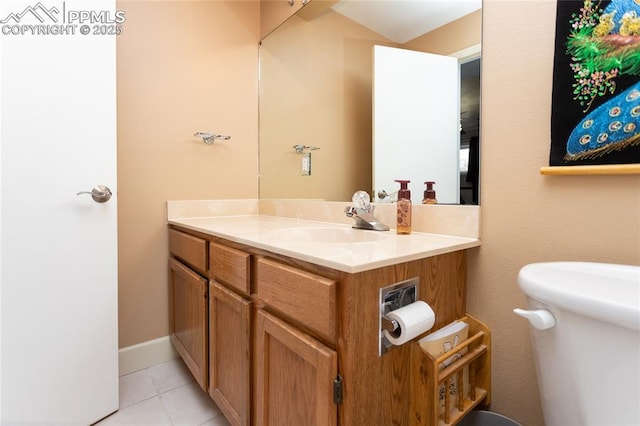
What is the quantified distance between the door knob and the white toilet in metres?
1.40

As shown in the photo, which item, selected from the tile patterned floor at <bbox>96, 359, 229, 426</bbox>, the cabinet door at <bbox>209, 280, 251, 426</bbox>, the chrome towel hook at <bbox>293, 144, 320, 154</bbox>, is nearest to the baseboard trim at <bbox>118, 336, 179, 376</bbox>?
the tile patterned floor at <bbox>96, 359, 229, 426</bbox>

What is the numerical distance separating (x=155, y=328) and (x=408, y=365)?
144 centimetres

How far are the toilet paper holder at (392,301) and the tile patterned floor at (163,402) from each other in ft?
3.01

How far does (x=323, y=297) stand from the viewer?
2.31ft

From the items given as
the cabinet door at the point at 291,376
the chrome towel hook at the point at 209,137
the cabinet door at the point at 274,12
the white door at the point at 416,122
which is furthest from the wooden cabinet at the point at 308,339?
the cabinet door at the point at 274,12

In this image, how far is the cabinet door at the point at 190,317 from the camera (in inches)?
50.0

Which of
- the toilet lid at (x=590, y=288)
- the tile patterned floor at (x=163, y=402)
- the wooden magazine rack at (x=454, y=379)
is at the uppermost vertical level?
the toilet lid at (x=590, y=288)

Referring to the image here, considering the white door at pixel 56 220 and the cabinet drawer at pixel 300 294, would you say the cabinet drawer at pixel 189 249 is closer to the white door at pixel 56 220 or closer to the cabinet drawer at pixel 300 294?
the white door at pixel 56 220

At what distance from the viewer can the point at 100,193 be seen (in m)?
1.20

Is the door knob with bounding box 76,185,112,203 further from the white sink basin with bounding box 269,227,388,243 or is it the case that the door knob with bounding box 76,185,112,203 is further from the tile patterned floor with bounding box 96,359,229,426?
the tile patterned floor with bounding box 96,359,229,426

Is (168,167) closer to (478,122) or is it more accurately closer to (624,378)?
(478,122)

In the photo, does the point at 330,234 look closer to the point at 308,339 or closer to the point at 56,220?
the point at 308,339

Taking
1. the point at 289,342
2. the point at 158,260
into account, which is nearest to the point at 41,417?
the point at 158,260

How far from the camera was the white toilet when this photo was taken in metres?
0.51
